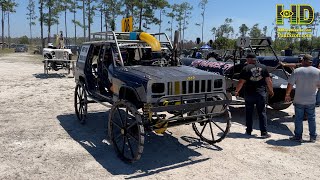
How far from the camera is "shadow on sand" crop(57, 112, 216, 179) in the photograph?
17.7ft

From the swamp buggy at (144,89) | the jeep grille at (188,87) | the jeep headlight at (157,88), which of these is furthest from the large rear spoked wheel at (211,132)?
the jeep headlight at (157,88)

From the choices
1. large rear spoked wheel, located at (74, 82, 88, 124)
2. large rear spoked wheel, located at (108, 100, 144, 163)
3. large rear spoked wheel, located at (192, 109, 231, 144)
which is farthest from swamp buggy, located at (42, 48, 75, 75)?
large rear spoked wheel, located at (108, 100, 144, 163)

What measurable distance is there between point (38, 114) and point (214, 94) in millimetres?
5288

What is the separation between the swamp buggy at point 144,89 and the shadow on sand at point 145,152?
0.19m

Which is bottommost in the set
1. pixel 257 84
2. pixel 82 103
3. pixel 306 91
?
pixel 82 103

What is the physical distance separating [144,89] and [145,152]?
1.39 meters

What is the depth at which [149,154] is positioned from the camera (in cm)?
605

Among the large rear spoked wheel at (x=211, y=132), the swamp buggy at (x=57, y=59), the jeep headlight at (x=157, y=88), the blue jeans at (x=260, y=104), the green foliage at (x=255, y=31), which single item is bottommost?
the large rear spoked wheel at (x=211, y=132)

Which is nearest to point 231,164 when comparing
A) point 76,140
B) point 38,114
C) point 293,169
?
point 293,169

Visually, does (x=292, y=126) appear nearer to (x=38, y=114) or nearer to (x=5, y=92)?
(x=38, y=114)

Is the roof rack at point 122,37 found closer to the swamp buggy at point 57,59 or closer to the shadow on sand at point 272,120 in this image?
the shadow on sand at point 272,120

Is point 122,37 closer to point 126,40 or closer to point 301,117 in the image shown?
point 126,40

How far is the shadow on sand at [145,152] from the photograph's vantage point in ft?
17.7

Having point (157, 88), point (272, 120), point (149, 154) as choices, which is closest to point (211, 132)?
point (149, 154)
